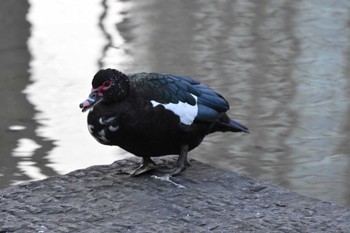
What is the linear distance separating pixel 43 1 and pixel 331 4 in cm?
225

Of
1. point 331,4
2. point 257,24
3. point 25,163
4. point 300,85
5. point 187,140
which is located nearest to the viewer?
point 187,140

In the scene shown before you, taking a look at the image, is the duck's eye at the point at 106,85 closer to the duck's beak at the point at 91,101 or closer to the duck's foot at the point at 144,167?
the duck's beak at the point at 91,101

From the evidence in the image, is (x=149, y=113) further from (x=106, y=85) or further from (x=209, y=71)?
(x=209, y=71)

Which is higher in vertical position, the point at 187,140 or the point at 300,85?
the point at 187,140

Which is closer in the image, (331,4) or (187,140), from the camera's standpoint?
(187,140)

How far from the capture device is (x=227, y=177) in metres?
4.02

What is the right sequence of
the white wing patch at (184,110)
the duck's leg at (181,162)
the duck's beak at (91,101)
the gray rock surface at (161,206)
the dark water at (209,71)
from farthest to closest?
the dark water at (209,71) → the duck's leg at (181,162) → the white wing patch at (184,110) → the duck's beak at (91,101) → the gray rock surface at (161,206)

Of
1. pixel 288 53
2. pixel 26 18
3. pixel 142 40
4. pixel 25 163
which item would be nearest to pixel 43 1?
pixel 26 18

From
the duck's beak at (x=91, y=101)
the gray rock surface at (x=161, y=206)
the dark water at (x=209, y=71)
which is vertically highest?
the duck's beak at (x=91, y=101)

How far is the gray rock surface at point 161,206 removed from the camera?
3496mm

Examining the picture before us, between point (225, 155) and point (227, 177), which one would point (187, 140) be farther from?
point (225, 155)

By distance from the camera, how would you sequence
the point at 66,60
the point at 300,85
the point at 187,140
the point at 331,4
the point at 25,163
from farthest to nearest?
the point at 331,4 → the point at 66,60 → the point at 300,85 → the point at 25,163 → the point at 187,140

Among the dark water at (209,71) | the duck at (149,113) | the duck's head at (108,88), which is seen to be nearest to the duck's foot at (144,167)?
the duck at (149,113)

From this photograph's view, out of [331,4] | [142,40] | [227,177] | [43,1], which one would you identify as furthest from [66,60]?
[227,177]
